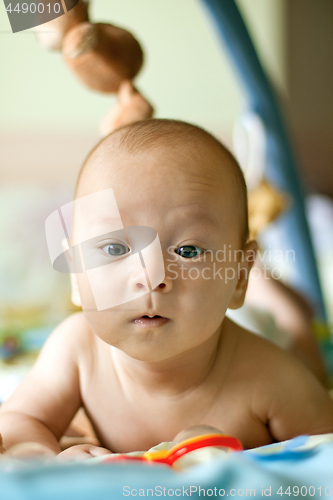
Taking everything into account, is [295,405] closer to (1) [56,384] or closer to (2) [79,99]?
(1) [56,384]

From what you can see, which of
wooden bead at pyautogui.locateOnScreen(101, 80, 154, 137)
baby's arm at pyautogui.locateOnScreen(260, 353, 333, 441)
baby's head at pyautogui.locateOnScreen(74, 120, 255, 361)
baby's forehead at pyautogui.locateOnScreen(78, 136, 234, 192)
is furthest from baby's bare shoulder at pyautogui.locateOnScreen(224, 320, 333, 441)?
wooden bead at pyautogui.locateOnScreen(101, 80, 154, 137)

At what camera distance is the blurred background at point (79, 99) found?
55cm

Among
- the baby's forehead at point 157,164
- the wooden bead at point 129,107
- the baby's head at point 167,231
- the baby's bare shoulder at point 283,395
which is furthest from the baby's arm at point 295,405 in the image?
the wooden bead at point 129,107

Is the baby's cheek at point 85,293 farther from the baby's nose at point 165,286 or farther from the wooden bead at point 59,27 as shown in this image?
the wooden bead at point 59,27

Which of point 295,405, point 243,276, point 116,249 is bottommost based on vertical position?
point 295,405

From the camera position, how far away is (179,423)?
49 cm

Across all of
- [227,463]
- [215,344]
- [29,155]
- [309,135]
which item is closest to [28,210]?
[29,155]

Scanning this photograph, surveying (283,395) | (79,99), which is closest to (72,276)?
(283,395)

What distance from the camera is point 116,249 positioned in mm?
392

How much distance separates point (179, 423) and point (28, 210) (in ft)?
1.06

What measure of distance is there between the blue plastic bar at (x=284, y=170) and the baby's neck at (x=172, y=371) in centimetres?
48

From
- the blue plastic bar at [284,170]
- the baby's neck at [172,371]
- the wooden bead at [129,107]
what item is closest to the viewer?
the baby's neck at [172,371]

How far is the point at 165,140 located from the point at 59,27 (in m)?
0.23

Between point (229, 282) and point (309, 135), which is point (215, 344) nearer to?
point (229, 282)
